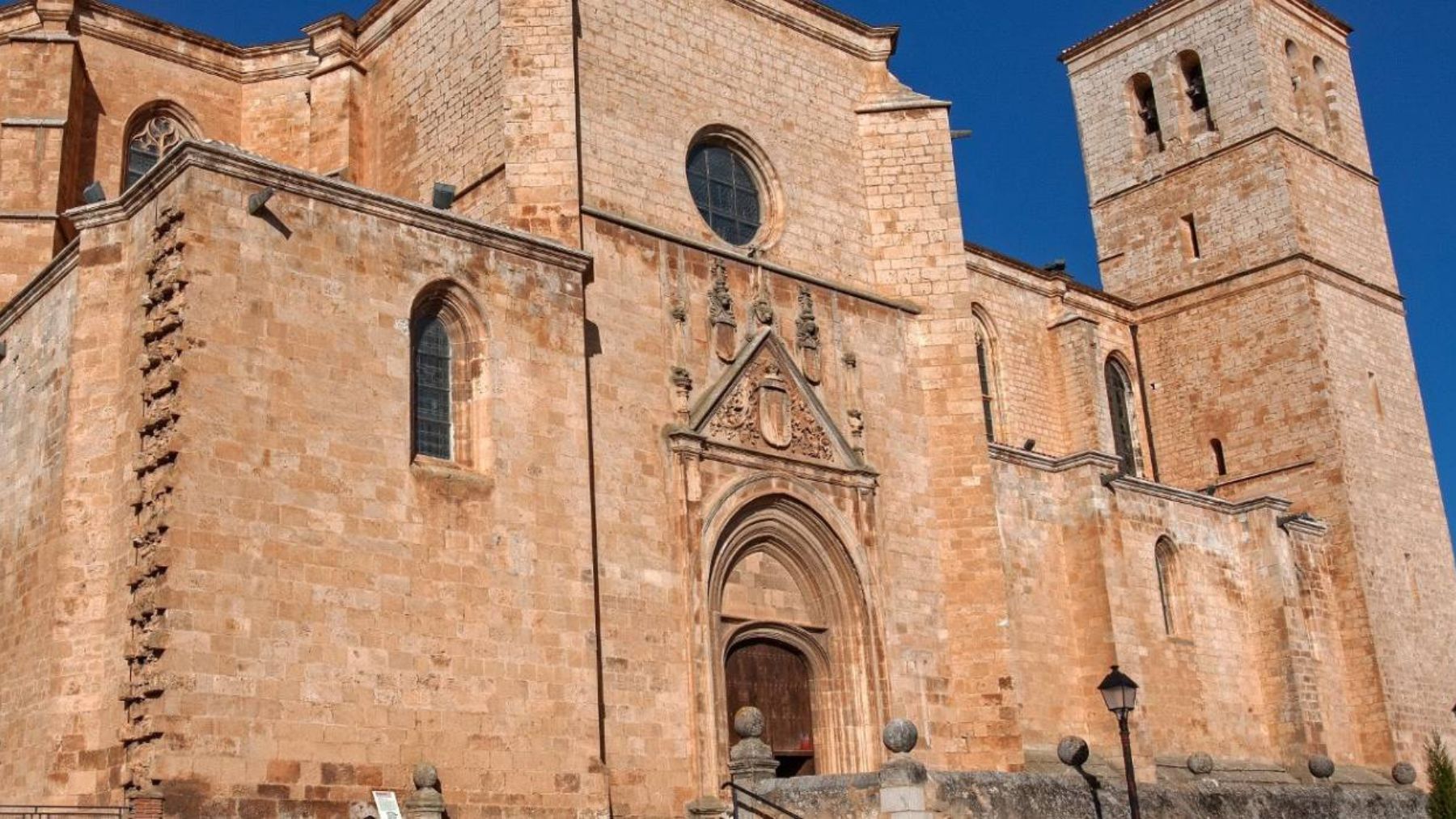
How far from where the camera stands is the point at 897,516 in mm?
20047

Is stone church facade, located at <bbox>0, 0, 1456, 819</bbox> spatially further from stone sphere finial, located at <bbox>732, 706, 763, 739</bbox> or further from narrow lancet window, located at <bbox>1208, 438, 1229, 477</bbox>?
stone sphere finial, located at <bbox>732, 706, 763, 739</bbox>

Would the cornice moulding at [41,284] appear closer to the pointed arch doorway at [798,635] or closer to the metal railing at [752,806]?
the pointed arch doorway at [798,635]

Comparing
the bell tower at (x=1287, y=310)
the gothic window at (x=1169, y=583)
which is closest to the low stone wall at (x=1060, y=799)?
the gothic window at (x=1169, y=583)

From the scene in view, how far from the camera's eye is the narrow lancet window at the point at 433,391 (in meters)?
15.7

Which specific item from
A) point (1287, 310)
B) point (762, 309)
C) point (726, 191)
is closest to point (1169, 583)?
point (1287, 310)

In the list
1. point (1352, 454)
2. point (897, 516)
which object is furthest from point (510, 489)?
point (1352, 454)

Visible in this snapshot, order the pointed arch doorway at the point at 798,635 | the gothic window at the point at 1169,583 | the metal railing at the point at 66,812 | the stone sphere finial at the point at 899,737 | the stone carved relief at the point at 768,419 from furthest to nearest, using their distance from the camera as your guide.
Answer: the gothic window at the point at 1169,583
the stone carved relief at the point at 768,419
the pointed arch doorway at the point at 798,635
the stone sphere finial at the point at 899,737
the metal railing at the point at 66,812

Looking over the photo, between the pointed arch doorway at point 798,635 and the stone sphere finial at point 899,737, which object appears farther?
the pointed arch doorway at point 798,635

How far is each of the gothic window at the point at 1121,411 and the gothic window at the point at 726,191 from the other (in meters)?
11.5

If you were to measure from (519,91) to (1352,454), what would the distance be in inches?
689

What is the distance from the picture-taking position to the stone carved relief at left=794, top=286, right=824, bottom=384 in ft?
65.0

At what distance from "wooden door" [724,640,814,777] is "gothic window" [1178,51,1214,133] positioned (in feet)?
59.9

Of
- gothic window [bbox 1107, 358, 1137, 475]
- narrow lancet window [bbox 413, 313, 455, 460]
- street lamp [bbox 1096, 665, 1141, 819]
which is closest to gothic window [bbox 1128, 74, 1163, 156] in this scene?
gothic window [bbox 1107, 358, 1137, 475]

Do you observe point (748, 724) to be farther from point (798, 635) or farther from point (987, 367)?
point (987, 367)
